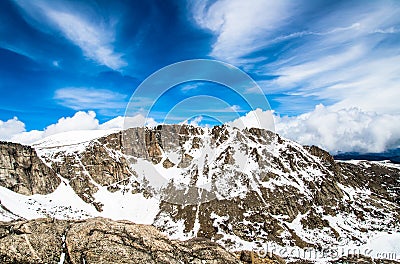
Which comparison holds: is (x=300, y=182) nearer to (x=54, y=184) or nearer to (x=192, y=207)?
(x=192, y=207)

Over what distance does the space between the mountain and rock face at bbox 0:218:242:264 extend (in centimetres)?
10237

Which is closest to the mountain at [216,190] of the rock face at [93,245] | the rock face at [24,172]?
the rock face at [24,172]

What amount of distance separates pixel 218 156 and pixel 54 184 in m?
95.1

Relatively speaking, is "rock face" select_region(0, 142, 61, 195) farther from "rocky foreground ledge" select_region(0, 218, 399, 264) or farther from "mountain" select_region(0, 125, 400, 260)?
"rocky foreground ledge" select_region(0, 218, 399, 264)

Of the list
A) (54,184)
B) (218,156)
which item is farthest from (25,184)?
(218,156)

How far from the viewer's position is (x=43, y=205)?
4624 inches

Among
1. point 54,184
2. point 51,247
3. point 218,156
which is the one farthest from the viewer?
point 218,156

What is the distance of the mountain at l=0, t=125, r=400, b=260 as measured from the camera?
12362 cm

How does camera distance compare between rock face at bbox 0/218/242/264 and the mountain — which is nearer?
rock face at bbox 0/218/242/264

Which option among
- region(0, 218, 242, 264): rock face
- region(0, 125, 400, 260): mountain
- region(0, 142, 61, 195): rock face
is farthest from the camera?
region(0, 125, 400, 260): mountain
